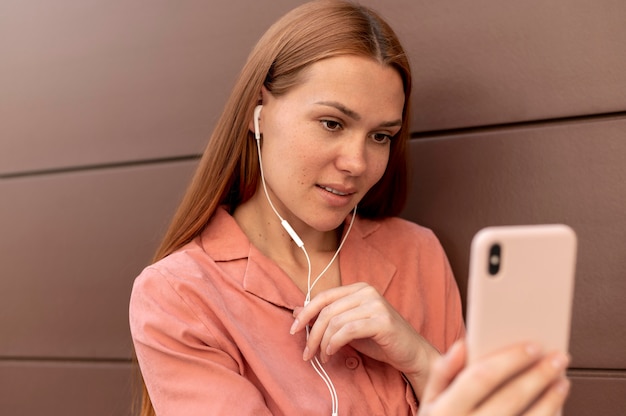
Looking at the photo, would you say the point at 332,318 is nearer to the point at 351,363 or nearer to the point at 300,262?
the point at 351,363

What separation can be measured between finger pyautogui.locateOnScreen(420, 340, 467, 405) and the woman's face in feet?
1.69

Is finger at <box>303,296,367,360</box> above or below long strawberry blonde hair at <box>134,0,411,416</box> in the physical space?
below

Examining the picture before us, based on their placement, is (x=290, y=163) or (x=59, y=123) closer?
(x=290, y=163)

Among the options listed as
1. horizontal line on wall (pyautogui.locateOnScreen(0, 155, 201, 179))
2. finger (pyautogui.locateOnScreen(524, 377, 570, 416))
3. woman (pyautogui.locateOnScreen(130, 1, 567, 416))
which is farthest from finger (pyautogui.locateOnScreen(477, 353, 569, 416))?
horizontal line on wall (pyautogui.locateOnScreen(0, 155, 201, 179))

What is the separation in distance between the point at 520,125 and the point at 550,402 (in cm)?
74

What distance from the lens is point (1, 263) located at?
1.80 meters

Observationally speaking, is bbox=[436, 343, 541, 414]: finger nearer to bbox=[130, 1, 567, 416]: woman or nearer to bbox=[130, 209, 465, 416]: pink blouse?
bbox=[130, 1, 567, 416]: woman

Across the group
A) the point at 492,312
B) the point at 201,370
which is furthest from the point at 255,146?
the point at 492,312

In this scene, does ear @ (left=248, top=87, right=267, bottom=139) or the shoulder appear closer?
ear @ (left=248, top=87, right=267, bottom=139)

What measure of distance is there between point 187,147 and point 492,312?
1.07 meters

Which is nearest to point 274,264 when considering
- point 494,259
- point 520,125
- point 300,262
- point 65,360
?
point 300,262

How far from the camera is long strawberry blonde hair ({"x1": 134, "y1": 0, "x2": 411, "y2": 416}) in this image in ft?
3.76

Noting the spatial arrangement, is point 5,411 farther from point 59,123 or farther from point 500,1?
point 500,1

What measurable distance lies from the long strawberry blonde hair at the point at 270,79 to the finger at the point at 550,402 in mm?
649
